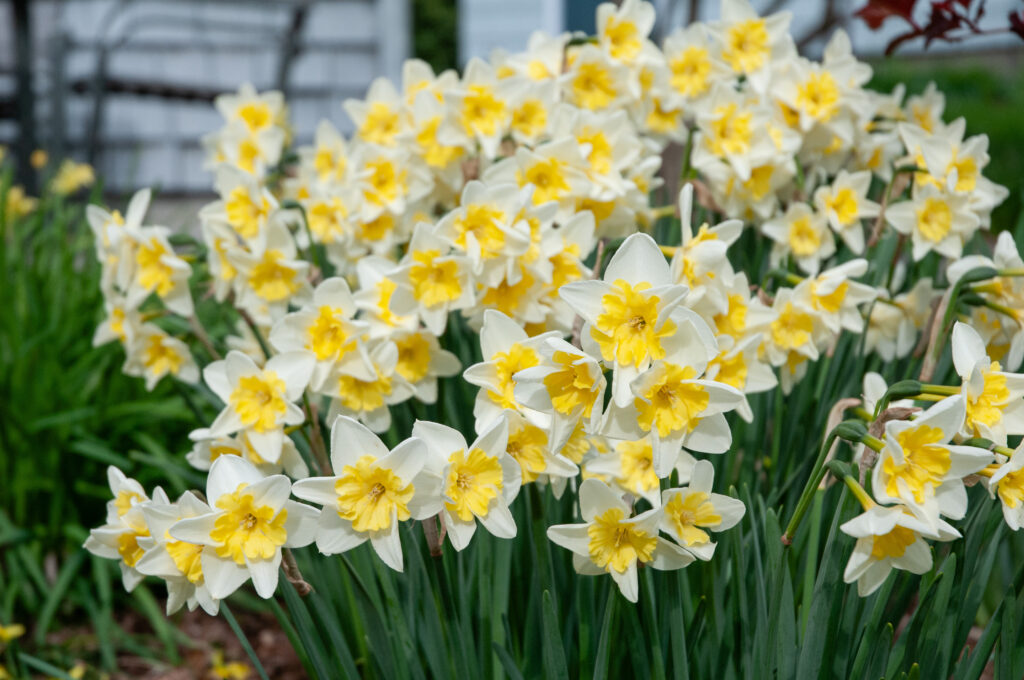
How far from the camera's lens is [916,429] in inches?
37.6

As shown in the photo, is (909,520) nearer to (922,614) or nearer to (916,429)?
(916,429)

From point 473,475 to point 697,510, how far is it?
0.29m

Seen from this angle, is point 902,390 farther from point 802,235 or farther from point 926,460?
point 802,235

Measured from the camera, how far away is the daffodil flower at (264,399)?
131 cm

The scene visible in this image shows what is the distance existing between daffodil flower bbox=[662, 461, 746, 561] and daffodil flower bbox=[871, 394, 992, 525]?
0.19 metres

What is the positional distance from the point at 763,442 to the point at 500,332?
0.70 metres

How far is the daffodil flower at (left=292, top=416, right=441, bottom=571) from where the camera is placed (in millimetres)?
1039

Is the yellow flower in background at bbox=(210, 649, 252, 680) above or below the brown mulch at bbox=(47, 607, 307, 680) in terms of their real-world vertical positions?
above

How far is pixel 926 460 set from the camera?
0.98 meters

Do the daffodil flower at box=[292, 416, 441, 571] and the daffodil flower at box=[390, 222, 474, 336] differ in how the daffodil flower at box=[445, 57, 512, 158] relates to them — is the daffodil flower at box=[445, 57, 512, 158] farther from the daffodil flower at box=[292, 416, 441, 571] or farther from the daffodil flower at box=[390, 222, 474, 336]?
the daffodil flower at box=[292, 416, 441, 571]

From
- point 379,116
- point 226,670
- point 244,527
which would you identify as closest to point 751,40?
point 379,116

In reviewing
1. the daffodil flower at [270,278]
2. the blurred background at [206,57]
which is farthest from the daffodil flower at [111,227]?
the blurred background at [206,57]

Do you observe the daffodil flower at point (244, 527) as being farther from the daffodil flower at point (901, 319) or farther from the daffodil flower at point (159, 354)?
the daffodil flower at point (901, 319)

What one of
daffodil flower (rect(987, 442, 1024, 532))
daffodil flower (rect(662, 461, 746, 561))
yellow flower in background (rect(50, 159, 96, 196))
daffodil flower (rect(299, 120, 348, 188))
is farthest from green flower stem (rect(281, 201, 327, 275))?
yellow flower in background (rect(50, 159, 96, 196))
